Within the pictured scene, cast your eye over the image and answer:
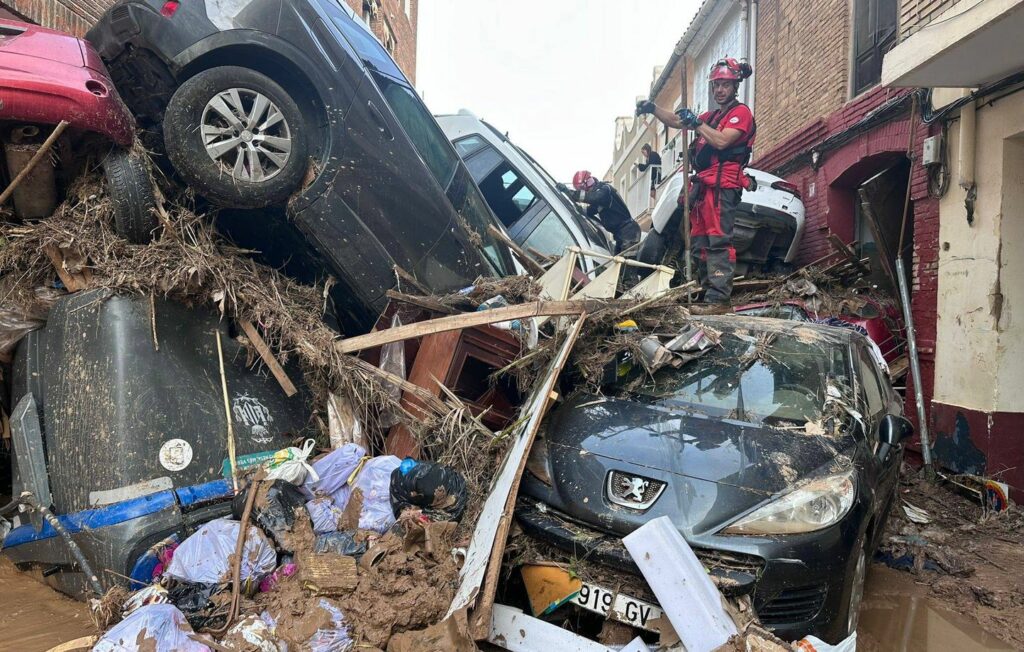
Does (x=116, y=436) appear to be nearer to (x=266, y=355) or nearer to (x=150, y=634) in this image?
(x=266, y=355)

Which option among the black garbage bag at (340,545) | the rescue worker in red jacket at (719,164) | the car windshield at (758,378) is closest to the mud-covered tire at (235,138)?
the black garbage bag at (340,545)

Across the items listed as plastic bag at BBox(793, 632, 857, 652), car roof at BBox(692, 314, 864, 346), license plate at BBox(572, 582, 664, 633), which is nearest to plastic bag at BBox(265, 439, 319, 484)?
license plate at BBox(572, 582, 664, 633)

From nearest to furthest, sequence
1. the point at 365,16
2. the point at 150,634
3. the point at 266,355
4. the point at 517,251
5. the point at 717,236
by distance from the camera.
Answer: the point at 150,634 → the point at 266,355 → the point at 517,251 → the point at 717,236 → the point at 365,16

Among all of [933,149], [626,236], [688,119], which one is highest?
[688,119]

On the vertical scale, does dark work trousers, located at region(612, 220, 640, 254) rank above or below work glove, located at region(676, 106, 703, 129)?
below

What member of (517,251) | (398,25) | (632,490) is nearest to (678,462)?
(632,490)

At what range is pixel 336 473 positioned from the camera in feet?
11.7

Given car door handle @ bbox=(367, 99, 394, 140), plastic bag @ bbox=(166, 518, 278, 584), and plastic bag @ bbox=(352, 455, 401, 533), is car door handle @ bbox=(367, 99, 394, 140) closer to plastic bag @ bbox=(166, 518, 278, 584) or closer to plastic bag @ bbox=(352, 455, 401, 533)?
plastic bag @ bbox=(352, 455, 401, 533)

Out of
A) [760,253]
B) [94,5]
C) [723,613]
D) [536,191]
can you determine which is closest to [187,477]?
[723,613]

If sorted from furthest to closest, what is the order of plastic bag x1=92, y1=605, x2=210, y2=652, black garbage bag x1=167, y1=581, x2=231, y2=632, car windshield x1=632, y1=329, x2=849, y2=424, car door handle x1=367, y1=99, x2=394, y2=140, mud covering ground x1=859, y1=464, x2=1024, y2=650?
car door handle x1=367, y1=99, x2=394, y2=140 < mud covering ground x1=859, y1=464, x2=1024, y2=650 < car windshield x1=632, y1=329, x2=849, y2=424 < black garbage bag x1=167, y1=581, x2=231, y2=632 < plastic bag x1=92, y1=605, x2=210, y2=652

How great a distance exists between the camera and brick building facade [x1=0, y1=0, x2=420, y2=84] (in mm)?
5707

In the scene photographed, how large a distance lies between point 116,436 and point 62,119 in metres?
1.62

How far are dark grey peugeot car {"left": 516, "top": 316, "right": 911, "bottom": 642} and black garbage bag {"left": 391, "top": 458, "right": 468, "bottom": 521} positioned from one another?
354 mm

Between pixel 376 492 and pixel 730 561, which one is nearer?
pixel 730 561
